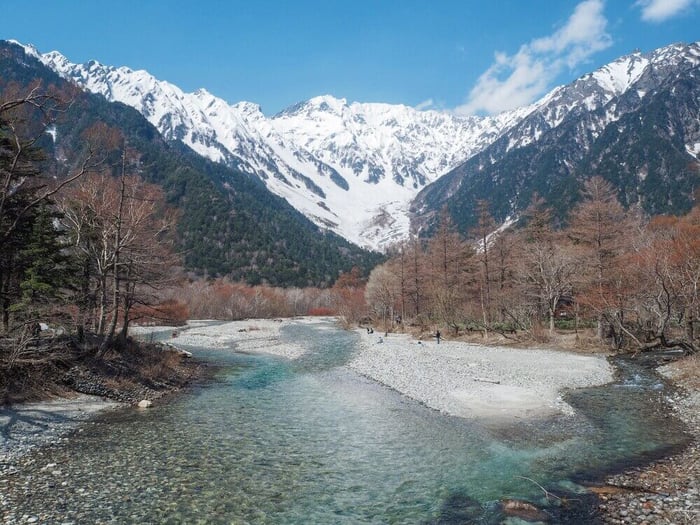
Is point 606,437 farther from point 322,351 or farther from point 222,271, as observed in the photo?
point 222,271

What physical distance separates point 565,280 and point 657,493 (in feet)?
122

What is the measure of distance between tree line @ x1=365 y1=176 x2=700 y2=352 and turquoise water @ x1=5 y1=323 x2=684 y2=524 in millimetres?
16222

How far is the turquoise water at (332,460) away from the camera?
1032 centimetres

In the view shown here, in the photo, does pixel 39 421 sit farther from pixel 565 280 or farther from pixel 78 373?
pixel 565 280

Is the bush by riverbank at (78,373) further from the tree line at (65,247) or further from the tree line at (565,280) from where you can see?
the tree line at (565,280)

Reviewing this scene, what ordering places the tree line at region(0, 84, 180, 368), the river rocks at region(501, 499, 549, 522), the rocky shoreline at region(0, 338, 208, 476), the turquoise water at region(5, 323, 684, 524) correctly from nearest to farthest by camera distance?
the river rocks at region(501, 499, 549, 522) → the turquoise water at region(5, 323, 684, 524) → the rocky shoreline at region(0, 338, 208, 476) → the tree line at region(0, 84, 180, 368)

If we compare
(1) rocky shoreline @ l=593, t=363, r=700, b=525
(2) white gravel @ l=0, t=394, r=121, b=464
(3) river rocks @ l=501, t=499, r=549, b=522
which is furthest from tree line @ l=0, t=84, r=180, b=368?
(1) rocky shoreline @ l=593, t=363, r=700, b=525

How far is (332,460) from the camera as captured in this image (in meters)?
13.8

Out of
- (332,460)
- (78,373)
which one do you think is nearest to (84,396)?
(78,373)

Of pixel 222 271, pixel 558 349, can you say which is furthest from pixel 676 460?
pixel 222 271

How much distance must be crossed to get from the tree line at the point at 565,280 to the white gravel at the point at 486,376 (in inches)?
249

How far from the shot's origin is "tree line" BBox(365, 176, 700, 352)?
33.8 meters

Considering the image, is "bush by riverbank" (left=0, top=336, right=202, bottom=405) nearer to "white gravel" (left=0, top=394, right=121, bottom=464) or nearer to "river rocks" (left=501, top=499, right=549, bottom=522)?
"white gravel" (left=0, top=394, right=121, bottom=464)

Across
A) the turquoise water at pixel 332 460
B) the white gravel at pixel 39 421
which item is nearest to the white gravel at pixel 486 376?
the turquoise water at pixel 332 460
